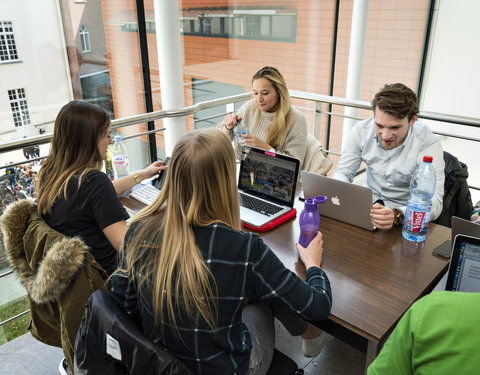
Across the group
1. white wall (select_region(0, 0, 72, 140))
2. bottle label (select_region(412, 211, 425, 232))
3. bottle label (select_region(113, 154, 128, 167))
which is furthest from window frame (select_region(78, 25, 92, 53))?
bottle label (select_region(412, 211, 425, 232))

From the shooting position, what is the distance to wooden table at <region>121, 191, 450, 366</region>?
1172mm

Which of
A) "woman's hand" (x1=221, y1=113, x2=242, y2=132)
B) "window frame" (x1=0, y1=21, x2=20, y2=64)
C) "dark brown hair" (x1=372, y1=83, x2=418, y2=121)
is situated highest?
"window frame" (x1=0, y1=21, x2=20, y2=64)

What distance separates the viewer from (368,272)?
1.38 meters

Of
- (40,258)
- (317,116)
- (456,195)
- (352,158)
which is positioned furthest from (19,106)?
(456,195)

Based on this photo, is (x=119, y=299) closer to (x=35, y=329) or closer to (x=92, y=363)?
(x=92, y=363)

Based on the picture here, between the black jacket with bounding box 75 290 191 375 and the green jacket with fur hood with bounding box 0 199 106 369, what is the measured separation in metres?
0.20

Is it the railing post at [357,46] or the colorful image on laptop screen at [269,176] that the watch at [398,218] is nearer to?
the colorful image on laptop screen at [269,176]

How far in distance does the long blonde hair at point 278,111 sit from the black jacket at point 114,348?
63.7 inches

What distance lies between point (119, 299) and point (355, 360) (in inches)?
50.5

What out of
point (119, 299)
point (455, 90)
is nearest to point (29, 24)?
point (119, 299)

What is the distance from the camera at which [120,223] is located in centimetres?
151

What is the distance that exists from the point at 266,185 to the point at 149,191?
582 millimetres

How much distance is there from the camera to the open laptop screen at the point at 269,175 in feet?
5.69

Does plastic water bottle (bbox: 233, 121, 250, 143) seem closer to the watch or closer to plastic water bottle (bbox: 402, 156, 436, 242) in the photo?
plastic water bottle (bbox: 402, 156, 436, 242)
